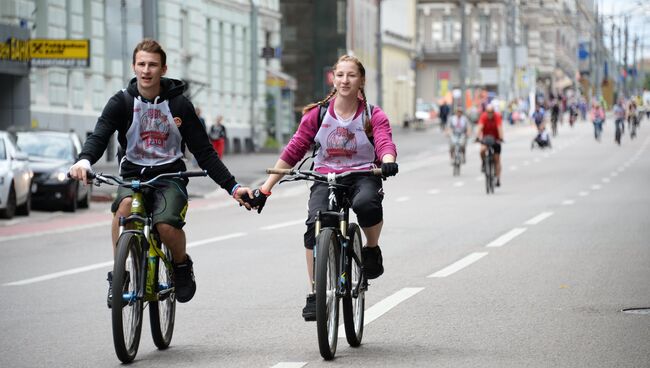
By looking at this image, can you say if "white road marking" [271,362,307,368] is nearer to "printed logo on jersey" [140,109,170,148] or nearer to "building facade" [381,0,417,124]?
"printed logo on jersey" [140,109,170,148]

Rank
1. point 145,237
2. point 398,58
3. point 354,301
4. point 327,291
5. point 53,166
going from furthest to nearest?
point 398,58 < point 53,166 < point 354,301 < point 145,237 < point 327,291

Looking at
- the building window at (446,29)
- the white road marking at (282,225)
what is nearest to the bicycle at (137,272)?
the white road marking at (282,225)

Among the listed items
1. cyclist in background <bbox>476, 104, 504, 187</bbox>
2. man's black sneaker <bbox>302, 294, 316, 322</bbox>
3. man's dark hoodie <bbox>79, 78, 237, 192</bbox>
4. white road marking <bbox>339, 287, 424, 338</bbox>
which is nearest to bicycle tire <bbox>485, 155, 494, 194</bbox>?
cyclist in background <bbox>476, 104, 504, 187</bbox>

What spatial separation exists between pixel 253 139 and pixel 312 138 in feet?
169

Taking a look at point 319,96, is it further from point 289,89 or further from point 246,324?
point 246,324

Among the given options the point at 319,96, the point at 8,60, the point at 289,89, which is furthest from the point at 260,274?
the point at 319,96

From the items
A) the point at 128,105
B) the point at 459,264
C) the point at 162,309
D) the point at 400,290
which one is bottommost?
the point at 459,264

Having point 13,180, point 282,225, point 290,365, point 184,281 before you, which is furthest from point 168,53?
point 290,365

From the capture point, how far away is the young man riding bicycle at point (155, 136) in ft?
30.6

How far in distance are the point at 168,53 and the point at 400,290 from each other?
3909 centimetres

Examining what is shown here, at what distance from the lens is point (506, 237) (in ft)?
64.9

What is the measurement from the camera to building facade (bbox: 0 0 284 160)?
120 feet

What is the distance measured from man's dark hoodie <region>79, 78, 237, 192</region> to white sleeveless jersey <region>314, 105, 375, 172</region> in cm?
55

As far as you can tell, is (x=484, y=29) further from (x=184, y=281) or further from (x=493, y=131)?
(x=184, y=281)
